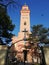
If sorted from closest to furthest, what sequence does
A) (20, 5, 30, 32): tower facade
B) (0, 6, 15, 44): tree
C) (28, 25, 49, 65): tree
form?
(0, 6, 15, 44): tree, (28, 25, 49, 65): tree, (20, 5, 30, 32): tower facade

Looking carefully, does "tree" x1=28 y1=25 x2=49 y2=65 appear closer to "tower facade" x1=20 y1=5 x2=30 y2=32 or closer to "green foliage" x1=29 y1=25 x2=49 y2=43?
"green foliage" x1=29 y1=25 x2=49 y2=43

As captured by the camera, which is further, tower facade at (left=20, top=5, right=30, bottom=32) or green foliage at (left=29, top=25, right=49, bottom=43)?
tower facade at (left=20, top=5, right=30, bottom=32)

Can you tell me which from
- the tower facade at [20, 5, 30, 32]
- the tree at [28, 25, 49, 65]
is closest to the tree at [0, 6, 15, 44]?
the tree at [28, 25, 49, 65]

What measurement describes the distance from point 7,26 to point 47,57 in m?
13.8

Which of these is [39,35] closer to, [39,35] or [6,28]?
[39,35]

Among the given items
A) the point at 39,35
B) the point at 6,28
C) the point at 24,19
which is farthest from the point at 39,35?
the point at 24,19

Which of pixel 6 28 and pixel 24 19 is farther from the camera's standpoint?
pixel 24 19

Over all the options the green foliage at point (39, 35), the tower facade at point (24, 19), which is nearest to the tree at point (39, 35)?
the green foliage at point (39, 35)

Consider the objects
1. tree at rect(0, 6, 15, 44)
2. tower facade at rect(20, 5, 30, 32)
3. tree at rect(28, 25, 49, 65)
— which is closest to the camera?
tree at rect(0, 6, 15, 44)

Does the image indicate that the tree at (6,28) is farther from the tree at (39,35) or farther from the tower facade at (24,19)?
the tower facade at (24,19)

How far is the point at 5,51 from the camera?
9.62 meters

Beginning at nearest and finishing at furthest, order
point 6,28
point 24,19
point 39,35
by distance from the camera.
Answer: point 6,28
point 39,35
point 24,19

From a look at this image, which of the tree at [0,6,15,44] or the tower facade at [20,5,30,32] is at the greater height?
the tower facade at [20,5,30,32]

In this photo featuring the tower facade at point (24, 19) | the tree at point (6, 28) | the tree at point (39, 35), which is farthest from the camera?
the tower facade at point (24, 19)
